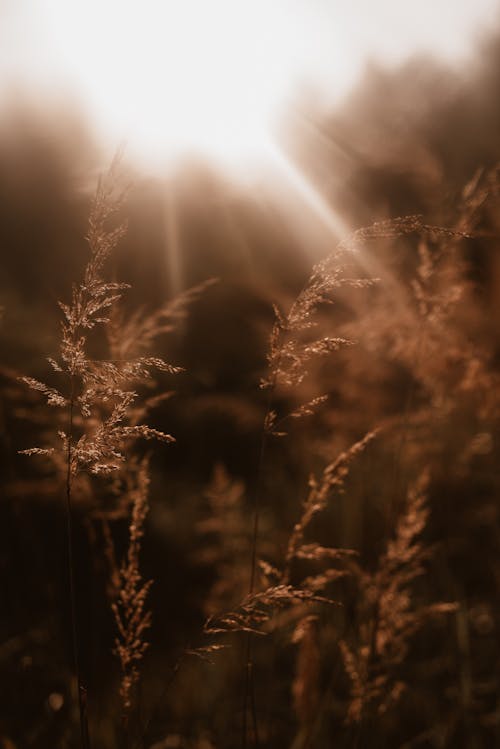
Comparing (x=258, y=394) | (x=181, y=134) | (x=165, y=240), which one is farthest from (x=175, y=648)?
(x=165, y=240)

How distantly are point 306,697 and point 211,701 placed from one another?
90 cm

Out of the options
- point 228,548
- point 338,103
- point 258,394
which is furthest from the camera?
point 338,103

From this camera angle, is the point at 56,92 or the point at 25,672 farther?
the point at 56,92

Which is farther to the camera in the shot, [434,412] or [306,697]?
[434,412]

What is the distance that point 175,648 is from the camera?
134 inches

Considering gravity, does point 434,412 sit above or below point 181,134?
below

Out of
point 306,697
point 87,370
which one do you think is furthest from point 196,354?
point 87,370

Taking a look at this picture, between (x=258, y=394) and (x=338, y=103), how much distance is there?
93.6 inches

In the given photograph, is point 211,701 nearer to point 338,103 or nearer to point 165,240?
point 338,103

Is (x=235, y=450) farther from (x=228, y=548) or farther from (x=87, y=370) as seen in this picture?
(x=87, y=370)

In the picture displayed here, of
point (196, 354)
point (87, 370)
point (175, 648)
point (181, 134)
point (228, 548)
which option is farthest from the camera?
point (196, 354)

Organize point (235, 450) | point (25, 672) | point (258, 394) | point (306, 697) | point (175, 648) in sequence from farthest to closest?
1. point (235, 450)
2. point (258, 394)
3. point (175, 648)
4. point (306, 697)
5. point (25, 672)

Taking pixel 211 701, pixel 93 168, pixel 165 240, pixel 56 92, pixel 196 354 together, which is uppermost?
pixel 165 240

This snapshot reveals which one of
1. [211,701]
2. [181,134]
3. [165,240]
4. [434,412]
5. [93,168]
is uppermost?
[165,240]
